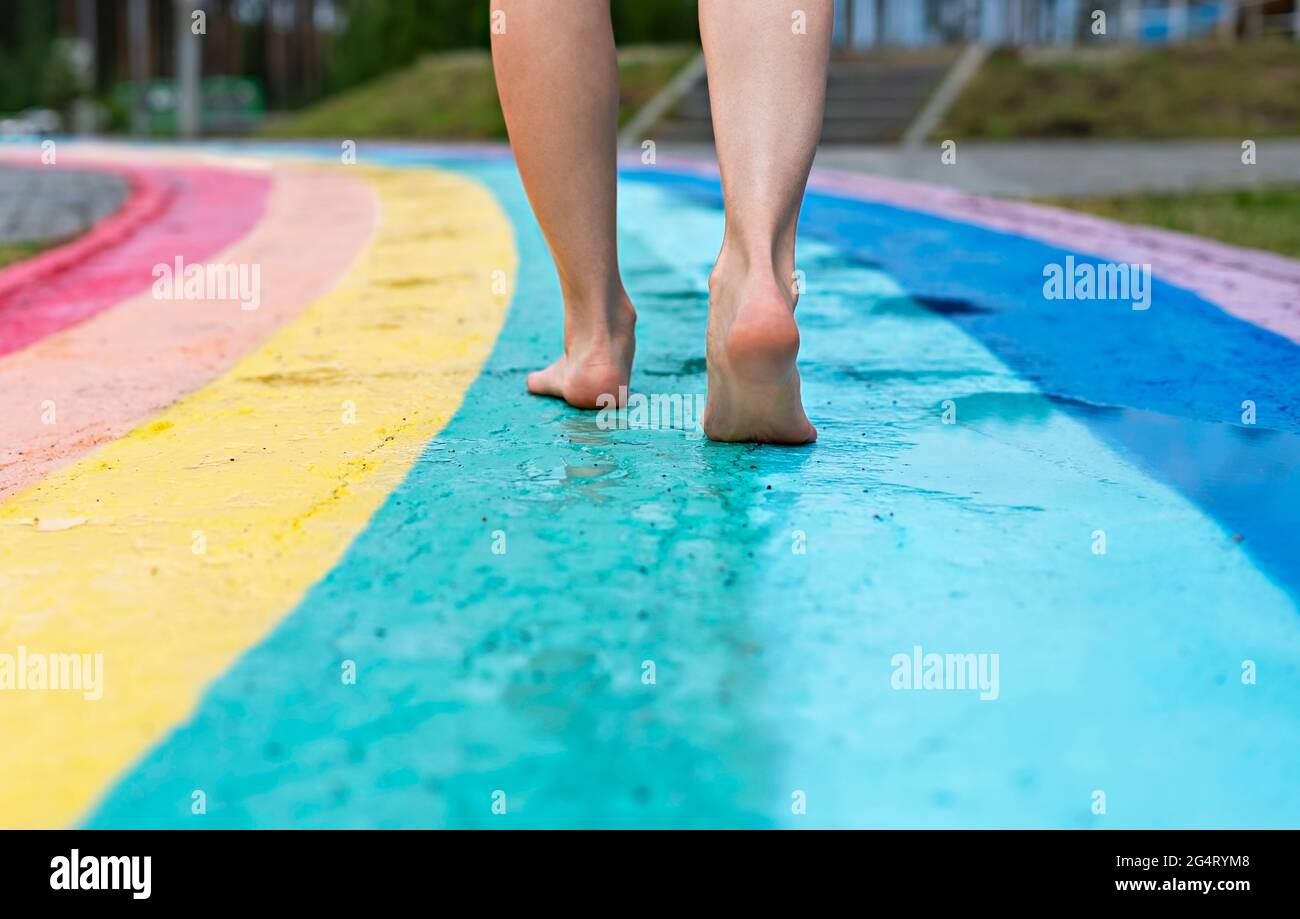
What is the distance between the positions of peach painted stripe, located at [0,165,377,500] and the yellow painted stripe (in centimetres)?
6

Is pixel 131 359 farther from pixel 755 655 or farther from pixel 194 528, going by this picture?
pixel 755 655

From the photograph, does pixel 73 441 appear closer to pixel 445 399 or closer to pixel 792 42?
A: pixel 445 399

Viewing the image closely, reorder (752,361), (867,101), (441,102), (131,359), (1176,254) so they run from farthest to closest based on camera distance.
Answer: (441,102)
(867,101)
(1176,254)
(131,359)
(752,361)

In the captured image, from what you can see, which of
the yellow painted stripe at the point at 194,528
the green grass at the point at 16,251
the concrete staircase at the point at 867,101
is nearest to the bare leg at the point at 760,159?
the yellow painted stripe at the point at 194,528

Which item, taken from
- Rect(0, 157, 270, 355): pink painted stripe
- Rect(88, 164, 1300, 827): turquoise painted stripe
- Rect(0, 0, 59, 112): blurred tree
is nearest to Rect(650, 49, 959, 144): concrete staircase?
Rect(0, 157, 270, 355): pink painted stripe

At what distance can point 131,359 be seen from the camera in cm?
243

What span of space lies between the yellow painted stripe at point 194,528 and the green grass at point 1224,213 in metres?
2.95

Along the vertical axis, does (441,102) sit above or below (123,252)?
below

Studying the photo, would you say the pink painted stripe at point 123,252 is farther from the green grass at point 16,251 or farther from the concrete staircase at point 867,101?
the concrete staircase at point 867,101

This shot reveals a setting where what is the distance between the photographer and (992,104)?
14766 millimetres

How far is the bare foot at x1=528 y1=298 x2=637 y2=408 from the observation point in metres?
1.81

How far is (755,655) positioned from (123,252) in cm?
395

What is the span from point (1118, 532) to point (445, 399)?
0.97 meters
